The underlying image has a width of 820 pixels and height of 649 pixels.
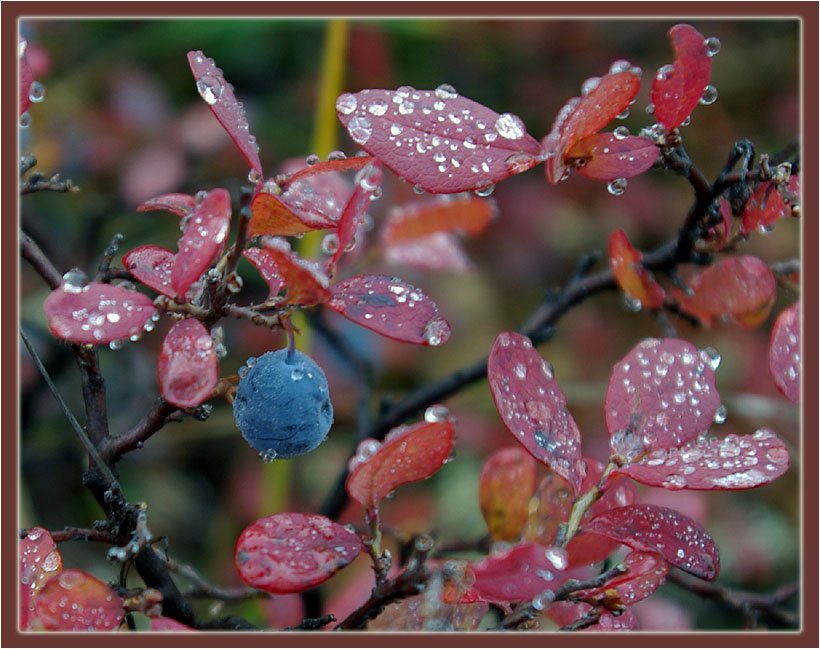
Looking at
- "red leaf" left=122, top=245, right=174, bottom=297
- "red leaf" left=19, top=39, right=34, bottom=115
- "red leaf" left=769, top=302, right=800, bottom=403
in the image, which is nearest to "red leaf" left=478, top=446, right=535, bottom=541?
"red leaf" left=769, top=302, right=800, bottom=403

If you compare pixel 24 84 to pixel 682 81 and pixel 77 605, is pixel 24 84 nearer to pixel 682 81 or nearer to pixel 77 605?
pixel 77 605

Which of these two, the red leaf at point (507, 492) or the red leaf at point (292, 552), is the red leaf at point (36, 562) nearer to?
the red leaf at point (292, 552)

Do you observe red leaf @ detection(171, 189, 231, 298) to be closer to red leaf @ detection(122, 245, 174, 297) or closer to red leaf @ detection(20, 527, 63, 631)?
red leaf @ detection(122, 245, 174, 297)

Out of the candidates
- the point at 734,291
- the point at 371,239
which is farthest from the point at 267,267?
the point at 371,239

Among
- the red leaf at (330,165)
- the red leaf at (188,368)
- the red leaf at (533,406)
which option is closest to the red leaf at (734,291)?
the red leaf at (533,406)

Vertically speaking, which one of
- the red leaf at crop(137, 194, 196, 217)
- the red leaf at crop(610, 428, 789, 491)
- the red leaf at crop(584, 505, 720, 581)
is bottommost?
the red leaf at crop(584, 505, 720, 581)

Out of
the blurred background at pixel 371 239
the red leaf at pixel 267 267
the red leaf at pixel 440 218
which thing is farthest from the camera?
the blurred background at pixel 371 239
